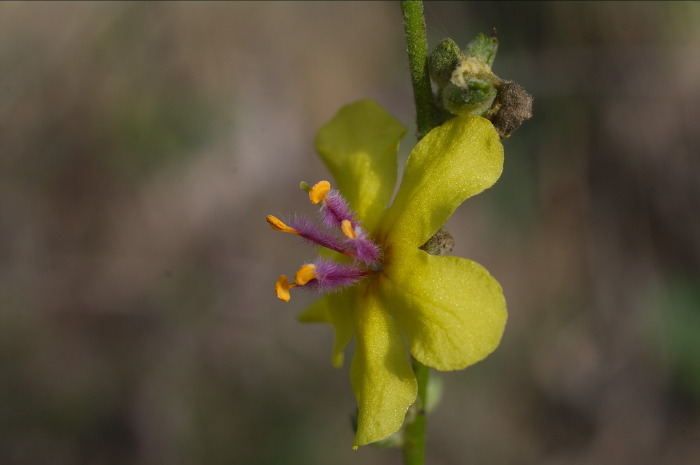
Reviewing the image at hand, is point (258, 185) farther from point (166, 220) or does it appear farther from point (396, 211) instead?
point (396, 211)

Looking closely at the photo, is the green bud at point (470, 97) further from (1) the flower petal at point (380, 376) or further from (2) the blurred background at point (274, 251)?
(2) the blurred background at point (274, 251)

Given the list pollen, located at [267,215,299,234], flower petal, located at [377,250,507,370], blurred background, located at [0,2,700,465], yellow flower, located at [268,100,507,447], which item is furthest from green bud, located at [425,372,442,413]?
blurred background, located at [0,2,700,465]

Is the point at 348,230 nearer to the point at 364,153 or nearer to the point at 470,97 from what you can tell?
the point at 364,153

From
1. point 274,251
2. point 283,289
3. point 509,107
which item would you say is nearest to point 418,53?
point 509,107

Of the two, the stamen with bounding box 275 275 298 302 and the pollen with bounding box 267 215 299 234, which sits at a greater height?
the pollen with bounding box 267 215 299 234

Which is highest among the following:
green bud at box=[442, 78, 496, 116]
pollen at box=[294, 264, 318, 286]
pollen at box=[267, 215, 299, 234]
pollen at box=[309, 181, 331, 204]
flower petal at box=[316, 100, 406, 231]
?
green bud at box=[442, 78, 496, 116]

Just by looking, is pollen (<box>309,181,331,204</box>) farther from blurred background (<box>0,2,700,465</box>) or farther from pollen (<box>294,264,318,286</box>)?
blurred background (<box>0,2,700,465</box>)

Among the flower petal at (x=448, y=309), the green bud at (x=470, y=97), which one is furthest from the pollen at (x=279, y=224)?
the green bud at (x=470, y=97)
